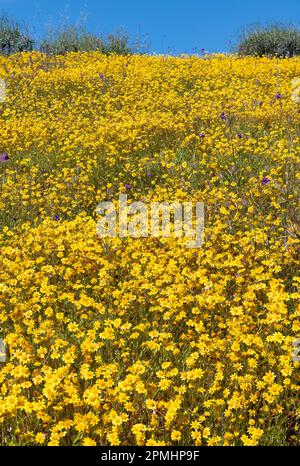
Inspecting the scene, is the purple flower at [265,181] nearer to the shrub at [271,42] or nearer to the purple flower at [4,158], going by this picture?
the purple flower at [4,158]

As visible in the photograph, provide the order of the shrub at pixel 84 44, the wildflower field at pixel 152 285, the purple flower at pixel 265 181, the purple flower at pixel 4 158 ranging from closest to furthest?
the wildflower field at pixel 152 285
the purple flower at pixel 265 181
the purple flower at pixel 4 158
the shrub at pixel 84 44

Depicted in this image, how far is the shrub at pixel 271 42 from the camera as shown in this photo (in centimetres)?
2378

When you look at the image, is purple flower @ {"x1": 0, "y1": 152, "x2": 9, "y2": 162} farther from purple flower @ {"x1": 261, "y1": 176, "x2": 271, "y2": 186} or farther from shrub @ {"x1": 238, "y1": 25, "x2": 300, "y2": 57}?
shrub @ {"x1": 238, "y1": 25, "x2": 300, "y2": 57}

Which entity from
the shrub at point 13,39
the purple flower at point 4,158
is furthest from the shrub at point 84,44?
the purple flower at point 4,158

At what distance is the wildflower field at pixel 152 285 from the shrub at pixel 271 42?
12.8m

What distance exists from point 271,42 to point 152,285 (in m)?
21.7

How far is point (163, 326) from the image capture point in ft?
14.0

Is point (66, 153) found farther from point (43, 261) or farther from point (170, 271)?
point (170, 271)

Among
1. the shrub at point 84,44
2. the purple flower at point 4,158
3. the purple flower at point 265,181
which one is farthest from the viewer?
the shrub at point 84,44

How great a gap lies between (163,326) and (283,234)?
2.66 metres

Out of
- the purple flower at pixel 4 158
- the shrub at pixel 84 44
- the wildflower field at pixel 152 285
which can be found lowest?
the wildflower field at pixel 152 285

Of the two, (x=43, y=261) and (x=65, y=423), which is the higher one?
(x=43, y=261)
